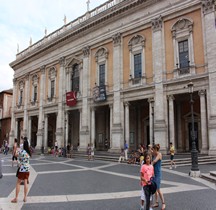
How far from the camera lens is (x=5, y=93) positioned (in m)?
50.5

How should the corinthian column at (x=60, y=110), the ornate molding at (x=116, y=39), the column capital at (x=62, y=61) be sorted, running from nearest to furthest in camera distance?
the ornate molding at (x=116, y=39) → the corinthian column at (x=60, y=110) → the column capital at (x=62, y=61)

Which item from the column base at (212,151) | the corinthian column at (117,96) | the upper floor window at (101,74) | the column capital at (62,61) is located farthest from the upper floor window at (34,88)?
the column base at (212,151)

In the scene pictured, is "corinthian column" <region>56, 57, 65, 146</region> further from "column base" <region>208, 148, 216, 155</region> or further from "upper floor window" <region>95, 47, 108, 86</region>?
"column base" <region>208, 148, 216, 155</region>

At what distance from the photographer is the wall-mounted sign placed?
86.6ft

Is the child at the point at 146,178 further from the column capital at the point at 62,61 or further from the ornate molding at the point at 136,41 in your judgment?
the column capital at the point at 62,61

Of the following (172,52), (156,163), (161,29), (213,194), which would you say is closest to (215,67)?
(172,52)

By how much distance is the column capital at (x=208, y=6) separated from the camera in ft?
65.4

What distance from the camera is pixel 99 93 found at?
2681cm

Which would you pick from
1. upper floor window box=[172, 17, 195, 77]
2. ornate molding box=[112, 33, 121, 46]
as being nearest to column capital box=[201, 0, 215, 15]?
upper floor window box=[172, 17, 195, 77]

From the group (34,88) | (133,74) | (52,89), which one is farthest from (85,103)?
(34,88)

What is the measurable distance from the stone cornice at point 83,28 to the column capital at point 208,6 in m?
4.85

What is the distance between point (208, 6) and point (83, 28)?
14.9 metres

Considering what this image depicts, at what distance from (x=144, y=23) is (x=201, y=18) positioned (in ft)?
18.5

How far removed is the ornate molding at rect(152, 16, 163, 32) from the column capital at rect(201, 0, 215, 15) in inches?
159
